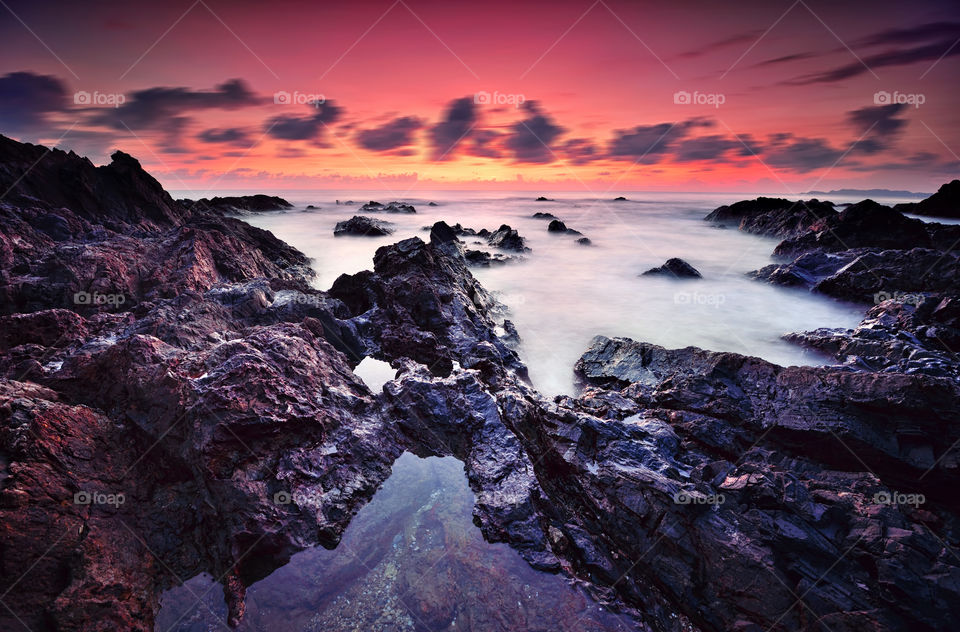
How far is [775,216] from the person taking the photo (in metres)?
37.5

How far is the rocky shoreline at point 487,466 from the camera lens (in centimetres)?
384

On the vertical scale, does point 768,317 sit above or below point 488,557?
above

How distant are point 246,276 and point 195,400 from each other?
9.29 metres

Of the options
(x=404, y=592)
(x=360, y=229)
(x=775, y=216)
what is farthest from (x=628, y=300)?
(x=775, y=216)

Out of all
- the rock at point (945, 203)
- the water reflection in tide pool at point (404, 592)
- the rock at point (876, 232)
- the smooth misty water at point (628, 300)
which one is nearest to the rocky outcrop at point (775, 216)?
the smooth misty water at point (628, 300)

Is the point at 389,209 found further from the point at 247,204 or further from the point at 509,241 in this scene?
the point at 509,241

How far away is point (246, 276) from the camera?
12.7 metres

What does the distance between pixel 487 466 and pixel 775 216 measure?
45.7 m

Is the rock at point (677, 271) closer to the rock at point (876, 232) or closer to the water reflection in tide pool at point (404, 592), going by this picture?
the rock at point (876, 232)

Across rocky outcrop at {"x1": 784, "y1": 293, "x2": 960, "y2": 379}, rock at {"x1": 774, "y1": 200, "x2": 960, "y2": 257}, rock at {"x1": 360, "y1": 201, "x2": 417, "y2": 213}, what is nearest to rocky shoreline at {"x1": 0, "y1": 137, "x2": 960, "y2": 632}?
rocky outcrop at {"x1": 784, "y1": 293, "x2": 960, "y2": 379}

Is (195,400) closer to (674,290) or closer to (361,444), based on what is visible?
(361,444)

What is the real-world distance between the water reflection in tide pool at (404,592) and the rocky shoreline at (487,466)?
18 cm

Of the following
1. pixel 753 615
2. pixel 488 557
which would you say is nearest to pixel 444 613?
pixel 488 557

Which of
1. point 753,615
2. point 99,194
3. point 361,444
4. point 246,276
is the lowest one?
point 753,615
